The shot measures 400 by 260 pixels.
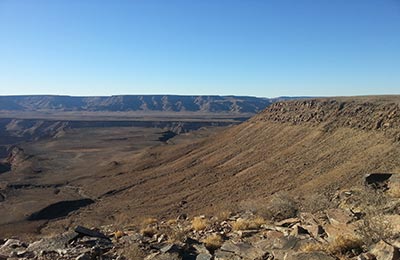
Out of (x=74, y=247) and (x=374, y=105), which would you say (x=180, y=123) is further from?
(x=74, y=247)

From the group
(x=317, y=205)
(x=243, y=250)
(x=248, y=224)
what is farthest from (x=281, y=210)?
(x=243, y=250)

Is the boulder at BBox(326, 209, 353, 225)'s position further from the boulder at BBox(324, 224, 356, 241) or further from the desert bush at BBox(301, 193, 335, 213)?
the desert bush at BBox(301, 193, 335, 213)

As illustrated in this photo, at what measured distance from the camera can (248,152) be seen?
147 ft

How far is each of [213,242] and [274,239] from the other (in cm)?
152

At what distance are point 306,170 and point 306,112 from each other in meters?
15.5

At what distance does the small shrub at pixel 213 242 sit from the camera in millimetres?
10508

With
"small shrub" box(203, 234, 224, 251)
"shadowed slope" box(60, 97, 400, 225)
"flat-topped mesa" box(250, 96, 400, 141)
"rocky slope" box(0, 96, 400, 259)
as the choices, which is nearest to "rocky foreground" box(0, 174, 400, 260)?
"small shrub" box(203, 234, 224, 251)

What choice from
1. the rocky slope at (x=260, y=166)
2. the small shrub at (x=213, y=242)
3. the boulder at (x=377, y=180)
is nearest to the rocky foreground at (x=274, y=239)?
the small shrub at (x=213, y=242)

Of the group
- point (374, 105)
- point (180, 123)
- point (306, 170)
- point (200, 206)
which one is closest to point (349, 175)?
point (306, 170)

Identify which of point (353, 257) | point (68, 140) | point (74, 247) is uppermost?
point (353, 257)

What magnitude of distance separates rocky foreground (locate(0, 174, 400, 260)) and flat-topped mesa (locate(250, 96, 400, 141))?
20732 mm

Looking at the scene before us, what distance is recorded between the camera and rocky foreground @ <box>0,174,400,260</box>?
8.25 meters

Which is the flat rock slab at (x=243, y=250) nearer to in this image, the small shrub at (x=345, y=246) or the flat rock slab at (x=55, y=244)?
the small shrub at (x=345, y=246)

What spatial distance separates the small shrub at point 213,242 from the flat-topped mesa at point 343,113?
75.1ft
